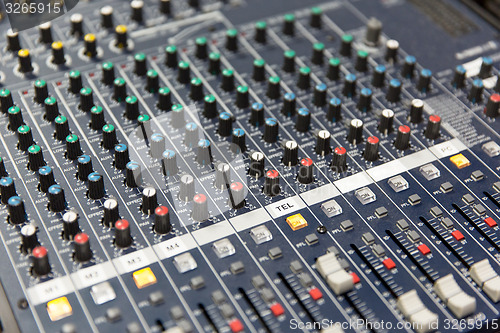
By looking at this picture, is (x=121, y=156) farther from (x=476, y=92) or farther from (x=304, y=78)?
(x=476, y=92)

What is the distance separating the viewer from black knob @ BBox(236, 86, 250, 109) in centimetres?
488

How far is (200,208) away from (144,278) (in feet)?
1.79

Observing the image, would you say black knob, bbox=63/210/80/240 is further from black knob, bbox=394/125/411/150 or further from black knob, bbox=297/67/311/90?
black knob, bbox=394/125/411/150

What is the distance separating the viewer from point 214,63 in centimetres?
521

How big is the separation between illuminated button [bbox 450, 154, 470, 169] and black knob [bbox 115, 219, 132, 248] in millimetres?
2139

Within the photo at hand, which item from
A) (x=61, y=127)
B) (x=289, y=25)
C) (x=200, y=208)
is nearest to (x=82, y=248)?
(x=200, y=208)

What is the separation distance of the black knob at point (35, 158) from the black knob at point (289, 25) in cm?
230

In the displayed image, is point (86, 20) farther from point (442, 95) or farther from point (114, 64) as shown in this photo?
point (442, 95)

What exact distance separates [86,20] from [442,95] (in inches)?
113

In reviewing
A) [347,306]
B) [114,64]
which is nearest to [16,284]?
[347,306]

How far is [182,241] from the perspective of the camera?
3998 mm

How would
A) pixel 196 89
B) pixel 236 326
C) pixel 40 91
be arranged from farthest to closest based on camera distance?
pixel 196 89, pixel 40 91, pixel 236 326

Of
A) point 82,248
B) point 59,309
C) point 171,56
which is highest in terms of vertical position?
point 171,56

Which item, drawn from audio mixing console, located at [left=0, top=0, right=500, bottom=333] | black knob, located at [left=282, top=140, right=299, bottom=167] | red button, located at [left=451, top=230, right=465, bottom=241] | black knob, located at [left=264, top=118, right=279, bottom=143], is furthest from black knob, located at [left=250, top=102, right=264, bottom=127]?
red button, located at [left=451, top=230, right=465, bottom=241]
